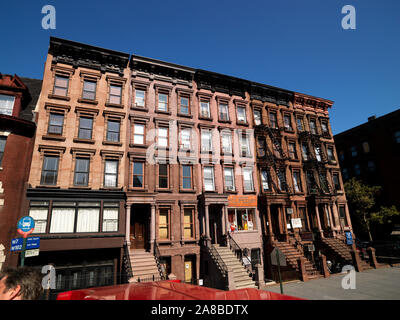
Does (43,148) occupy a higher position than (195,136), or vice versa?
(195,136)

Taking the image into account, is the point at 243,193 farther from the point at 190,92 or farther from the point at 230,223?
the point at 190,92

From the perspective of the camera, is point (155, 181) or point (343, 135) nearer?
point (155, 181)

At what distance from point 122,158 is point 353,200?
95.3 feet

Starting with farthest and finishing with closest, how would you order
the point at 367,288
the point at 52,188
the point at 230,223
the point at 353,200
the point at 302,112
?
the point at 353,200, the point at 302,112, the point at 230,223, the point at 52,188, the point at 367,288

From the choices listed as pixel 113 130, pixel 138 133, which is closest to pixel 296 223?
pixel 138 133

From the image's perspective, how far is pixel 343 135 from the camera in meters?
40.2

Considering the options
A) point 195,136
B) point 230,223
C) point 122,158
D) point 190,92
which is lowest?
point 230,223

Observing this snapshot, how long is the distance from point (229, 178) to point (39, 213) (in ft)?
48.8

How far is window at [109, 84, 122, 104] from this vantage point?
19.6 meters

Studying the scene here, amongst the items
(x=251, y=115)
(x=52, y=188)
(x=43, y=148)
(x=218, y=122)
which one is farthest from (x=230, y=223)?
(x=43, y=148)

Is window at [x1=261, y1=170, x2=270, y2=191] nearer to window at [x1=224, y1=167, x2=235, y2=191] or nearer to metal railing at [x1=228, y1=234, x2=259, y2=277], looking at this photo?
window at [x1=224, y1=167, x2=235, y2=191]

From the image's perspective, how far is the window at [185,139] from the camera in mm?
20827

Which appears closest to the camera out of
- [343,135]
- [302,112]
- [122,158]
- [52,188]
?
[52,188]

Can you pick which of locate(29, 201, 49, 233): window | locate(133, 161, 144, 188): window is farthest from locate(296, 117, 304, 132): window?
locate(29, 201, 49, 233): window
